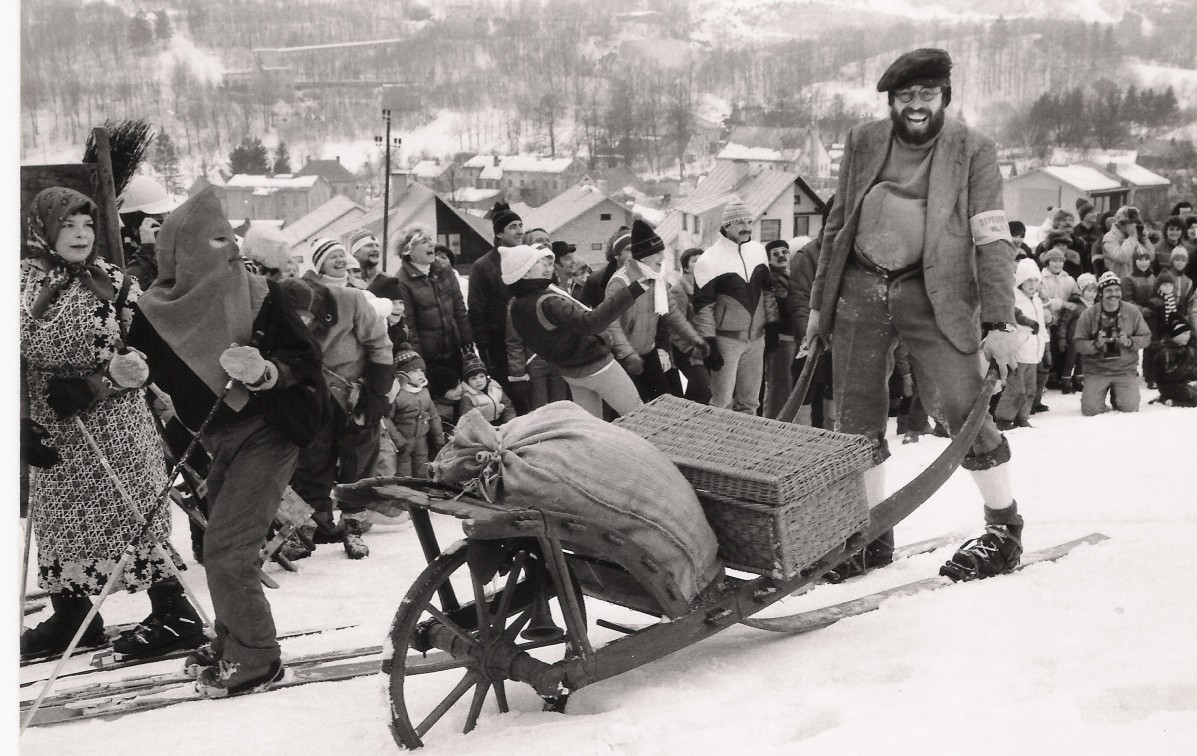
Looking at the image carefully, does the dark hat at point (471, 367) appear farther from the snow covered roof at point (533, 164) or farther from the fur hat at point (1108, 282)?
the snow covered roof at point (533, 164)

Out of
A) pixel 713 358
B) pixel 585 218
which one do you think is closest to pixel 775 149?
pixel 585 218

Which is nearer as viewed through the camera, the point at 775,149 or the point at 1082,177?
the point at 1082,177

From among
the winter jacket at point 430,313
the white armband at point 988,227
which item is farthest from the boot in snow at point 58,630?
the white armband at point 988,227

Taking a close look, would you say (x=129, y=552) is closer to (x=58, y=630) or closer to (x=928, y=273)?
(x=58, y=630)

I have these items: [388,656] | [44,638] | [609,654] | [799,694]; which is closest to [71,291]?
[44,638]

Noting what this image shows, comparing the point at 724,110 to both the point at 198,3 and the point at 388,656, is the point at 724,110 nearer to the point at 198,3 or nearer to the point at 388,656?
the point at 198,3

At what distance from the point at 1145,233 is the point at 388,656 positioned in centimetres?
1271

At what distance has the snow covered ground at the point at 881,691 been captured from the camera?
2670mm

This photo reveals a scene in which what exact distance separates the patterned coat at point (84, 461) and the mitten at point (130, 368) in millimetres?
505

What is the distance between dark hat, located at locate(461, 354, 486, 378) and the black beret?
12.5ft

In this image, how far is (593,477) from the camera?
10.1ft

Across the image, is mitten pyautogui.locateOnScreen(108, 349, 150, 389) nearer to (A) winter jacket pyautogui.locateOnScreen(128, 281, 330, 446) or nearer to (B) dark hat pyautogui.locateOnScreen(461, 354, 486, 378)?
(A) winter jacket pyautogui.locateOnScreen(128, 281, 330, 446)

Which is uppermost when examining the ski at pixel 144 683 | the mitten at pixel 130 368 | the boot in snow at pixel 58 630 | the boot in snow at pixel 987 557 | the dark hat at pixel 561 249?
the mitten at pixel 130 368

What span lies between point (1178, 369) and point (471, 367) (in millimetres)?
7221
